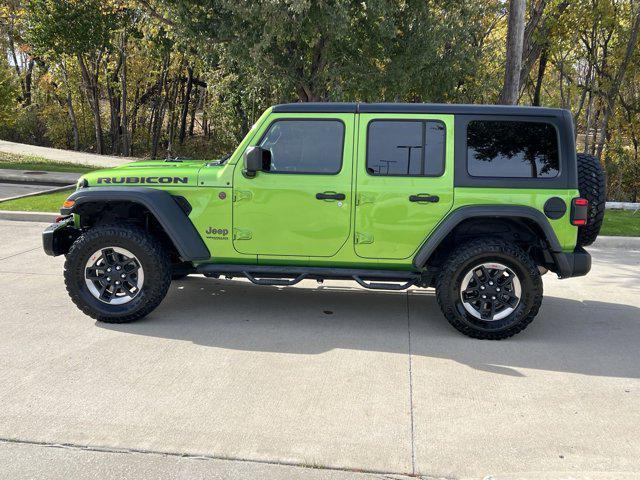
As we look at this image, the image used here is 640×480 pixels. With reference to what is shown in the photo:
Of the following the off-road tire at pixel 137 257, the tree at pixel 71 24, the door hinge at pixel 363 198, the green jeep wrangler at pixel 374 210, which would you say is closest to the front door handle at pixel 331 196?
the green jeep wrangler at pixel 374 210

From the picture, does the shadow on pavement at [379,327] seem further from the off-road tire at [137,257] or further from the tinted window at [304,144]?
the tinted window at [304,144]

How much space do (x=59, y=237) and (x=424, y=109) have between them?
134 inches

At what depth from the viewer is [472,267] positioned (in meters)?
4.82

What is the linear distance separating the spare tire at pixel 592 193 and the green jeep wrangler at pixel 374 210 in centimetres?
1

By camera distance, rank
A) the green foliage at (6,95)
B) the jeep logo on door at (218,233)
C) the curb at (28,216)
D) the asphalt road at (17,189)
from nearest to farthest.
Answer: the jeep logo on door at (218,233)
the curb at (28,216)
the asphalt road at (17,189)
the green foliage at (6,95)

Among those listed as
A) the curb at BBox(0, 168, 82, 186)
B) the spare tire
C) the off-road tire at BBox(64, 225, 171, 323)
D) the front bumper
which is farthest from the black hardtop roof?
the curb at BBox(0, 168, 82, 186)

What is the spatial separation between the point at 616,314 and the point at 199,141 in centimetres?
2547

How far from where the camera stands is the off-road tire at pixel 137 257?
498 centimetres

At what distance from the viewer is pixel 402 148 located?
16.1ft

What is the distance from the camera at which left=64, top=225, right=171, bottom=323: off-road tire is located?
4980mm

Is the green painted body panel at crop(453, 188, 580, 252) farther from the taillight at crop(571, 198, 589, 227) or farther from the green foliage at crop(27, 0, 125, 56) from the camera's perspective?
the green foliage at crop(27, 0, 125, 56)

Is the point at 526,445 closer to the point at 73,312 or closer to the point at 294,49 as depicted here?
the point at 73,312

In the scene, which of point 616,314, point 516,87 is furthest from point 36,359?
point 516,87

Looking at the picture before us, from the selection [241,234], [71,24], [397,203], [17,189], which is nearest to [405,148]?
[397,203]
